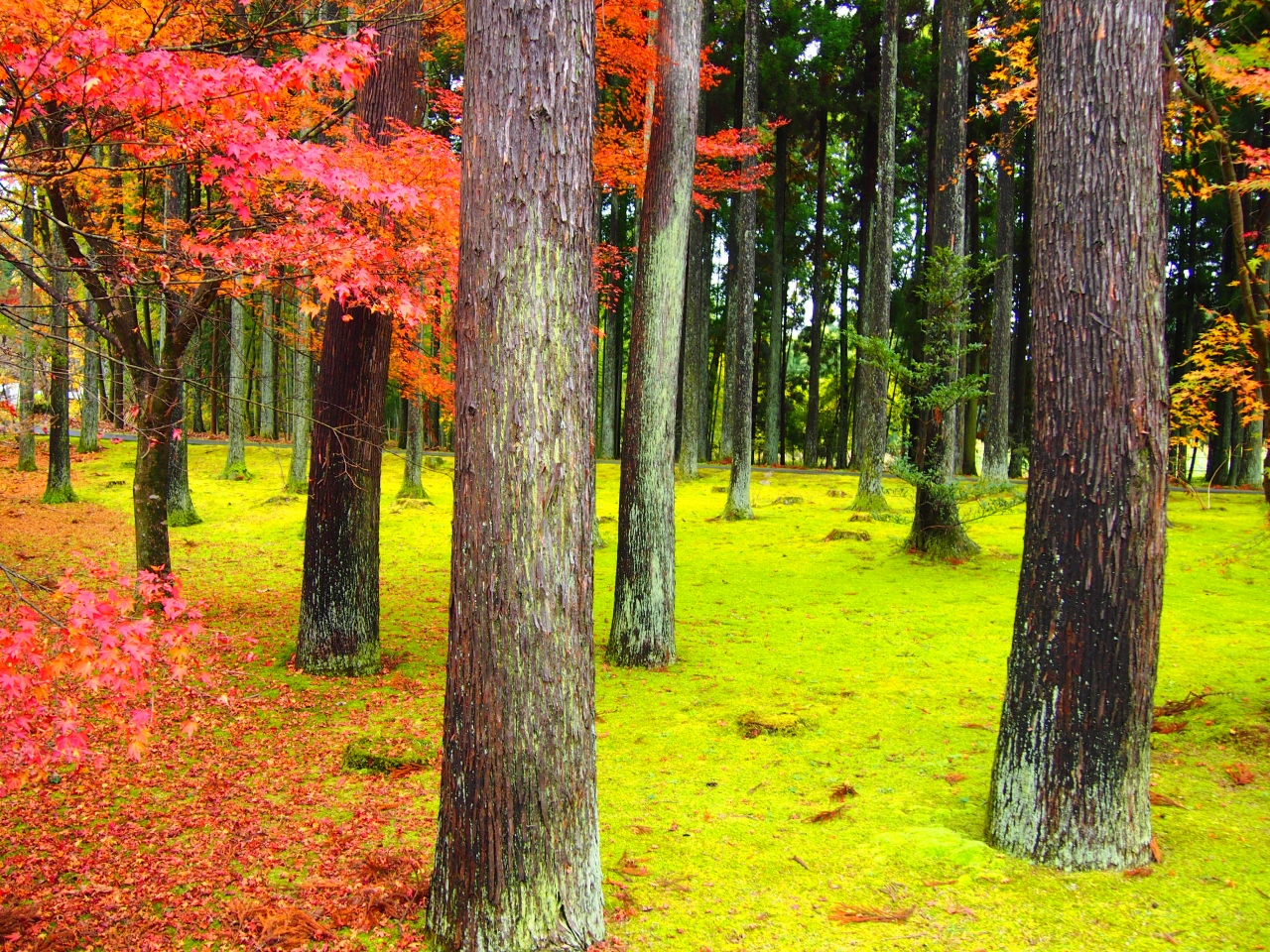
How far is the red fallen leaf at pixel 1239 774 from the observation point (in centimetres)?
479

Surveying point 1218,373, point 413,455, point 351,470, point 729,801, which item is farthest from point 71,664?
point 413,455

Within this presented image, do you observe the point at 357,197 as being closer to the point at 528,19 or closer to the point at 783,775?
the point at 528,19

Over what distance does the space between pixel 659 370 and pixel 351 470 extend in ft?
9.90

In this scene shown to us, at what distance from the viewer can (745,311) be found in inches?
615

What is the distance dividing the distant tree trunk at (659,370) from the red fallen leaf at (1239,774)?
4.46 metres

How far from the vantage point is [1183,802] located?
454 centimetres

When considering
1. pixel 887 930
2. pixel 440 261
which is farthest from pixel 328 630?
pixel 887 930

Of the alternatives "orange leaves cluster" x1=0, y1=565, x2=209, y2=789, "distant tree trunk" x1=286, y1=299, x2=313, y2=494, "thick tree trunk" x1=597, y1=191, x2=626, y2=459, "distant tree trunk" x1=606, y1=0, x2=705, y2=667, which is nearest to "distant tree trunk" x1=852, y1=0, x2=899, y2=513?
"distant tree trunk" x1=606, y1=0, x2=705, y2=667

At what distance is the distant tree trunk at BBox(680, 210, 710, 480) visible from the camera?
2091 cm

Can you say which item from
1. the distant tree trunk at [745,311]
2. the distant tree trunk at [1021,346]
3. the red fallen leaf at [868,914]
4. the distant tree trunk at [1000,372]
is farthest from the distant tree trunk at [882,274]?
the red fallen leaf at [868,914]

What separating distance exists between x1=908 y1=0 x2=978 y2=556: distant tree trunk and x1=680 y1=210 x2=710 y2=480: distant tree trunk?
28.5 feet

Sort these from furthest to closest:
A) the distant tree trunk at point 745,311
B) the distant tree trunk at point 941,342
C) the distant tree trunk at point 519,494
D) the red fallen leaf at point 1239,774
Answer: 1. the distant tree trunk at point 745,311
2. the distant tree trunk at point 941,342
3. the red fallen leaf at point 1239,774
4. the distant tree trunk at point 519,494

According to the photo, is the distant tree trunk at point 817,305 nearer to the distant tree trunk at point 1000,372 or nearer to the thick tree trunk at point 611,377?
the thick tree trunk at point 611,377

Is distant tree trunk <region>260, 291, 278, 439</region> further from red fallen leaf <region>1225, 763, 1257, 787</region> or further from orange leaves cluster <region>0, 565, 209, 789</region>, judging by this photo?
red fallen leaf <region>1225, 763, 1257, 787</region>
